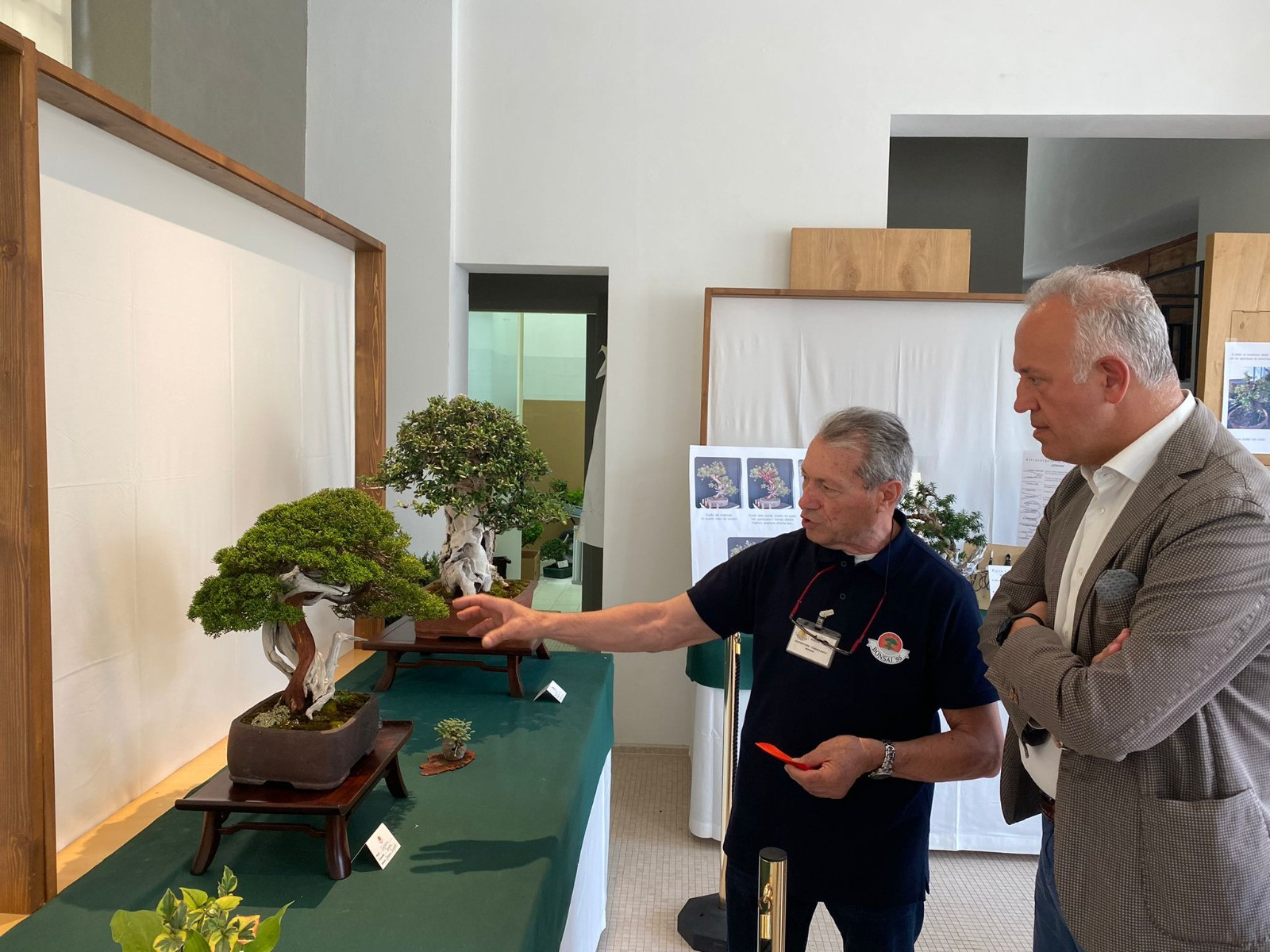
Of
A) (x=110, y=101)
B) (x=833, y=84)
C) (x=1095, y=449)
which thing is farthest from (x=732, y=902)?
(x=833, y=84)

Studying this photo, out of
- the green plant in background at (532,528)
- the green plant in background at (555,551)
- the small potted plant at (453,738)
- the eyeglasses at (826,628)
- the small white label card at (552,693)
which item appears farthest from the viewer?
the green plant in background at (555,551)

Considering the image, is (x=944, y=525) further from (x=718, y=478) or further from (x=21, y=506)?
(x=21, y=506)

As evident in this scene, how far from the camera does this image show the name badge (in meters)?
1.56

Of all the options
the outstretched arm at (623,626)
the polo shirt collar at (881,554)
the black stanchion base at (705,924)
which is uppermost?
the polo shirt collar at (881,554)

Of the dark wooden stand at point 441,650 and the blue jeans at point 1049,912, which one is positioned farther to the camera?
the dark wooden stand at point 441,650

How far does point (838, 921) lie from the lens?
1629 millimetres

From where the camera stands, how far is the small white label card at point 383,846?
1486mm

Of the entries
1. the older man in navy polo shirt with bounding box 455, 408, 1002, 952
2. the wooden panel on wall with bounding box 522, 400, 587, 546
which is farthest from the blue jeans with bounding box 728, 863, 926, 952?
the wooden panel on wall with bounding box 522, 400, 587, 546

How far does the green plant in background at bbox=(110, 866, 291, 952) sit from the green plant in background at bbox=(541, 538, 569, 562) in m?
4.28

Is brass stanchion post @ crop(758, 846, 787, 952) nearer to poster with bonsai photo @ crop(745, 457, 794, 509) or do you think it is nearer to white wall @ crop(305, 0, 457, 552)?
poster with bonsai photo @ crop(745, 457, 794, 509)

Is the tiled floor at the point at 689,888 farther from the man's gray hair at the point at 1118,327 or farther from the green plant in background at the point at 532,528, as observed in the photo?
the man's gray hair at the point at 1118,327

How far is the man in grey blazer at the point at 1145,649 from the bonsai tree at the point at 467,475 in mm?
1499

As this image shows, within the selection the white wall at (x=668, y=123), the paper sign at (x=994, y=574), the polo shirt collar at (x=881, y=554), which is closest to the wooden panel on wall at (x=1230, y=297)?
the white wall at (x=668, y=123)

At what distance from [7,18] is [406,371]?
1910mm
